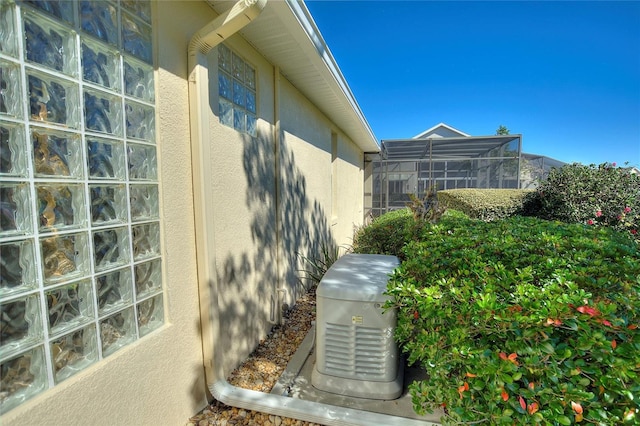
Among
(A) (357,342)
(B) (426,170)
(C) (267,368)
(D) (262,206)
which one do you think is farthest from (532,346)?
(B) (426,170)

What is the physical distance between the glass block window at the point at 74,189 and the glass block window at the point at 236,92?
901 millimetres

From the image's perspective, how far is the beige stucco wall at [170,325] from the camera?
5.30ft

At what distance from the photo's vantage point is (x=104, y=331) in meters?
1.63

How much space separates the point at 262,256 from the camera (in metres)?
3.57

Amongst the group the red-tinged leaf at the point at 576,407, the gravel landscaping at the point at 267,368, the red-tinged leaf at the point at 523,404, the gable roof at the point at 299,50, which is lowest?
the gravel landscaping at the point at 267,368

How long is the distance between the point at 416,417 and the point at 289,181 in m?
3.36

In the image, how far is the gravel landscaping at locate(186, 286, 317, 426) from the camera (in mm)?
2256

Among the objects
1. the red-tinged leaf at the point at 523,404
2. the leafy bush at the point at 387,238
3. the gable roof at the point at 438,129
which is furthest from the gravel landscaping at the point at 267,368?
the gable roof at the point at 438,129

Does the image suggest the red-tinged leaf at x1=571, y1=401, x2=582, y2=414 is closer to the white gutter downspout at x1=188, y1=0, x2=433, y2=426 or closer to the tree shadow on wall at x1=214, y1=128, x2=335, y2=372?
the white gutter downspout at x1=188, y1=0, x2=433, y2=426

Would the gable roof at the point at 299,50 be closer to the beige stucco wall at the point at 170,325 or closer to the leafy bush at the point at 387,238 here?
the beige stucco wall at the point at 170,325

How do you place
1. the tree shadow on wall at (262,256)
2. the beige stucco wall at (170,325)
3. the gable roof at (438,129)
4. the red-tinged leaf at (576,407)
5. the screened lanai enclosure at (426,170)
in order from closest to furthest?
the red-tinged leaf at (576,407) → the beige stucco wall at (170,325) → the tree shadow on wall at (262,256) → the screened lanai enclosure at (426,170) → the gable roof at (438,129)

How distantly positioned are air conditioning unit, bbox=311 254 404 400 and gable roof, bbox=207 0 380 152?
8.51 feet

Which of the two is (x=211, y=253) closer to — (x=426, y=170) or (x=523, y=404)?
(x=523, y=404)

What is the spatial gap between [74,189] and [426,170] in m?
13.9
